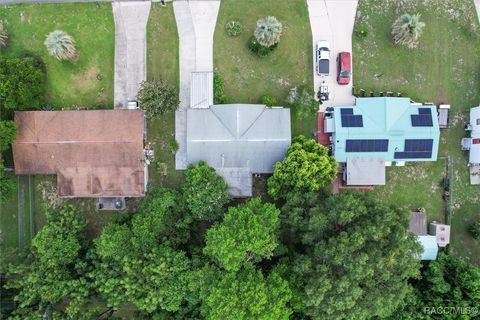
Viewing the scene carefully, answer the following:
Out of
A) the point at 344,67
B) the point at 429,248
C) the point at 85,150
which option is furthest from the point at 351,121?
the point at 85,150

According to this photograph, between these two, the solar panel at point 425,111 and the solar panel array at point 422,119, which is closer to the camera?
the solar panel array at point 422,119

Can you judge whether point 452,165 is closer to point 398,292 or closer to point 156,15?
point 398,292

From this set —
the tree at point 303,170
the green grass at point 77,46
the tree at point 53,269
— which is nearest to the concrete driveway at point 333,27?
the tree at point 303,170

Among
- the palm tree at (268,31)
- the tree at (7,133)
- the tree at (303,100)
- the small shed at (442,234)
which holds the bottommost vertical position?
the small shed at (442,234)

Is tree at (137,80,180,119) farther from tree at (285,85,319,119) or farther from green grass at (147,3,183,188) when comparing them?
tree at (285,85,319,119)

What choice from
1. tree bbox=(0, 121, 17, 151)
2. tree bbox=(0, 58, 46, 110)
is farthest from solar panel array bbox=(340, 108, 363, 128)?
tree bbox=(0, 121, 17, 151)

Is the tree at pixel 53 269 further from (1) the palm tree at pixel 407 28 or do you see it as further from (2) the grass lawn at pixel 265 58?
(1) the palm tree at pixel 407 28

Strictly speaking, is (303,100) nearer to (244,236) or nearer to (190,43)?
(190,43)
